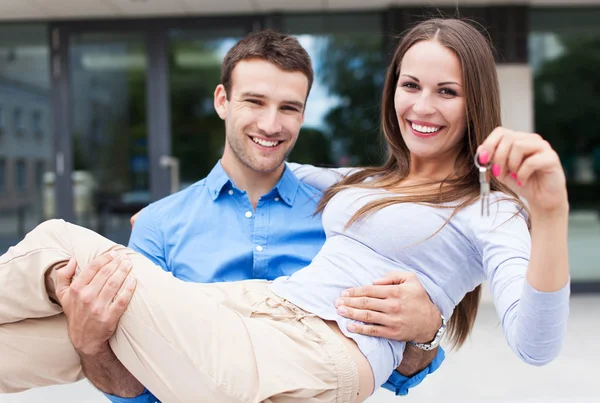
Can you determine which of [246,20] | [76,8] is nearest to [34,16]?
[76,8]

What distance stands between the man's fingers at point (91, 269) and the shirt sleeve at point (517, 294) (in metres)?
0.80

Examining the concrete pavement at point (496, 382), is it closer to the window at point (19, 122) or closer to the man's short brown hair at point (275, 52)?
the man's short brown hair at point (275, 52)

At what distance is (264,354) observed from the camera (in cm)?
129

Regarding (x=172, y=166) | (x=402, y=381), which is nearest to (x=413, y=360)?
(x=402, y=381)

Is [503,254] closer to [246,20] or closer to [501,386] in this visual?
[501,386]

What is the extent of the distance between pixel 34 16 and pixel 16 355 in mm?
4820

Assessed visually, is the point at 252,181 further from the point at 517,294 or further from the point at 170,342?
the point at 517,294

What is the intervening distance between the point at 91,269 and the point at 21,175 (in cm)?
489

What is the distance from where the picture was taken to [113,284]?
1.31 metres

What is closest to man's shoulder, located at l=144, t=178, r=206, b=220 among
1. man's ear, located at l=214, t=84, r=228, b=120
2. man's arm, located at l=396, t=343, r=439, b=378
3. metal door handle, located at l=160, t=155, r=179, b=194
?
man's ear, located at l=214, t=84, r=228, b=120

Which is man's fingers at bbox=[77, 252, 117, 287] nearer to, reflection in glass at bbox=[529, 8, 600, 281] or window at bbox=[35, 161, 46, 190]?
window at bbox=[35, 161, 46, 190]

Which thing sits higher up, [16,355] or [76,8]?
[76,8]

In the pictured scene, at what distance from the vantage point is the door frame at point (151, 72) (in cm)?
543

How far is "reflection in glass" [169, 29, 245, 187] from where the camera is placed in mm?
5484
